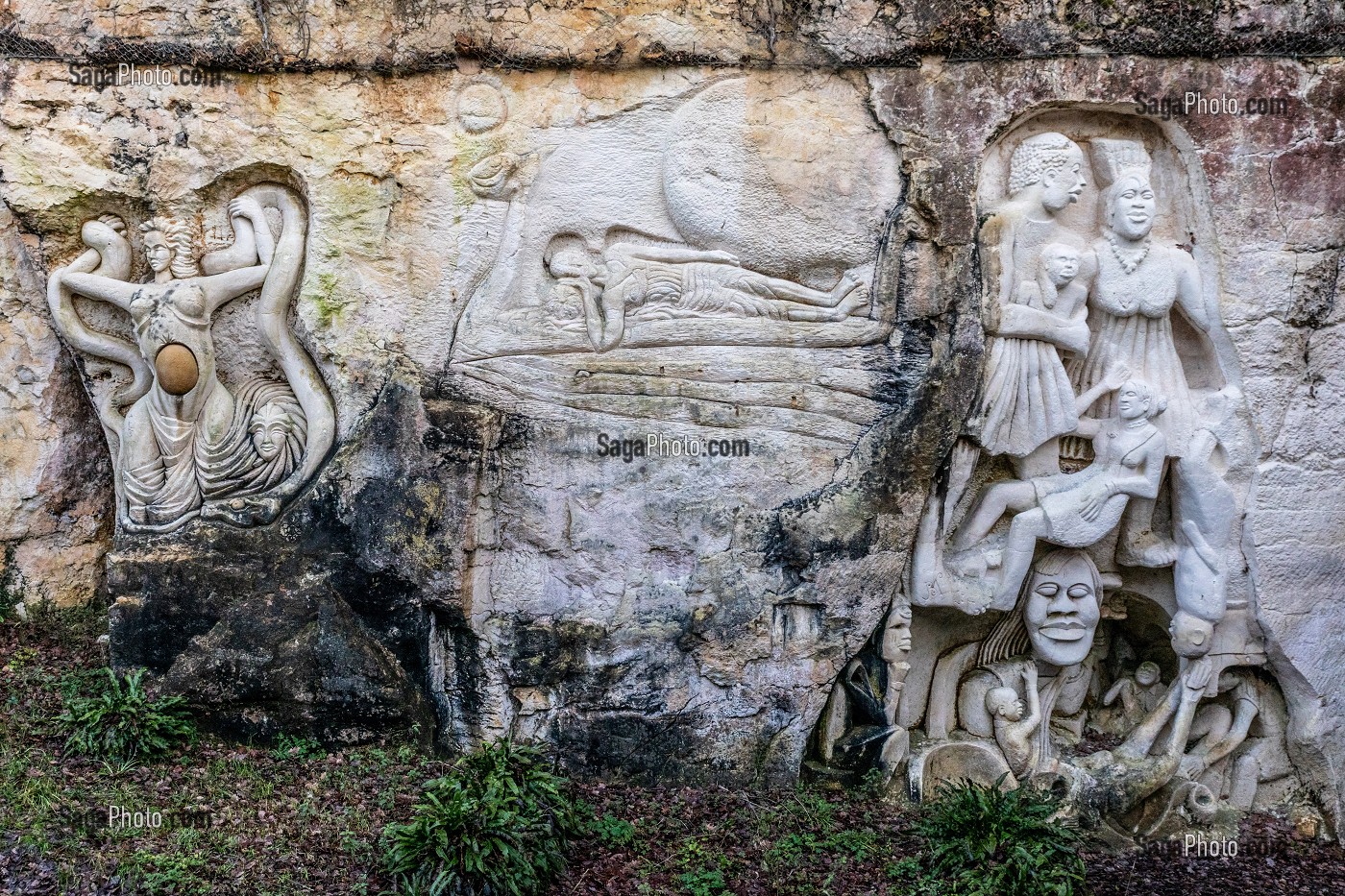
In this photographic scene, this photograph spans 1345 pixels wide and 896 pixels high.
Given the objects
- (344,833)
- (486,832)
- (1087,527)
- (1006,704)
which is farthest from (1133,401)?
(344,833)

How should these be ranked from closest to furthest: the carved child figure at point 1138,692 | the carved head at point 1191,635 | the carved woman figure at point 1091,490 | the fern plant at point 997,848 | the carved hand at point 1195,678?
1. the fern plant at point 997,848
2. the carved woman figure at point 1091,490
3. the carved head at point 1191,635
4. the carved hand at point 1195,678
5. the carved child figure at point 1138,692

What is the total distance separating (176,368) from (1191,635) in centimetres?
558

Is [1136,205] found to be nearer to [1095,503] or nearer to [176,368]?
[1095,503]

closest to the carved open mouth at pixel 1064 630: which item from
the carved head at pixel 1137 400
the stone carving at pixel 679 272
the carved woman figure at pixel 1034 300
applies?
the carved woman figure at pixel 1034 300

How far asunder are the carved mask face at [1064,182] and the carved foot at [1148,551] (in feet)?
6.35

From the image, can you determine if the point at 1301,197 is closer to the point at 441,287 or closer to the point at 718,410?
the point at 718,410

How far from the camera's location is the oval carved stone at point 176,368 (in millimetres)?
6449

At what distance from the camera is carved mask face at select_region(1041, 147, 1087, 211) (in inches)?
253

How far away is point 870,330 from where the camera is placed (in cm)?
653

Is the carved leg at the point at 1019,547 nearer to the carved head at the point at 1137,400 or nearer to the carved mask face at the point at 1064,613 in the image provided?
the carved mask face at the point at 1064,613

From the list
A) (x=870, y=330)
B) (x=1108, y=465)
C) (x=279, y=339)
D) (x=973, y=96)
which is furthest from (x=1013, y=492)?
(x=279, y=339)

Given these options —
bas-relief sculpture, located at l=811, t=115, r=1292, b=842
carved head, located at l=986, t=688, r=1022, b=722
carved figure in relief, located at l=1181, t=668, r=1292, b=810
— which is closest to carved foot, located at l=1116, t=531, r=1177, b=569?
bas-relief sculpture, located at l=811, t=115, r=1292, b=842

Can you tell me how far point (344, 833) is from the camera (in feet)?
19.7

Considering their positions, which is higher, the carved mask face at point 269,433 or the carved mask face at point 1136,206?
the carved mask face at point 1136,206
